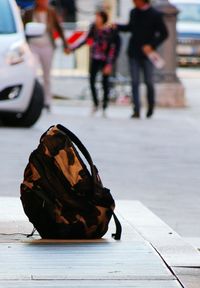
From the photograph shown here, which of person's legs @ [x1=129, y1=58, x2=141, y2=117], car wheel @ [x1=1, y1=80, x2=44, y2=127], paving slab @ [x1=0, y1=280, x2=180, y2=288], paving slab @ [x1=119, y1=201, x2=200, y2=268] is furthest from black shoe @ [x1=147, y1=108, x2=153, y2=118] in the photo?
paving slab @ [x1=0, y1=280, x2=180, y2=288]

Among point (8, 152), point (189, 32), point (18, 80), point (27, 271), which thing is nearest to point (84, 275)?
point (27, 271)

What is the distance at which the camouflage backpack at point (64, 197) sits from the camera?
6.34 m

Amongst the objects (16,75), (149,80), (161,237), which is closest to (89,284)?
(161,237)

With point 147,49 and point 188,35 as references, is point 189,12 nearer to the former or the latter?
point 188,35

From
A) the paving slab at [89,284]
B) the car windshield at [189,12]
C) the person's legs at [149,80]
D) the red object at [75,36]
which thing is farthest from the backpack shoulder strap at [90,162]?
the car windshield at [189,12]

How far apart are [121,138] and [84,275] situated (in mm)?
7966

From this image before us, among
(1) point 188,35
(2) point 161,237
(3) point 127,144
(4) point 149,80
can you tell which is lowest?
(1) point 188,35

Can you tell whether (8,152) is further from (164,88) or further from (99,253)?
(164,88)

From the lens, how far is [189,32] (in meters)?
31.9

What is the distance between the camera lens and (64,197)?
6332 millimetres

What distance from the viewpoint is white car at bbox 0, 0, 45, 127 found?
13711 mm

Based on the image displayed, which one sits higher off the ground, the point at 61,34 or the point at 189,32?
the point at 61,34

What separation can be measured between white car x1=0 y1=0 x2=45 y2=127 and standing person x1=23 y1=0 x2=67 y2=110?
7.25 ft

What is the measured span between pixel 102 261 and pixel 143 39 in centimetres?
1091
